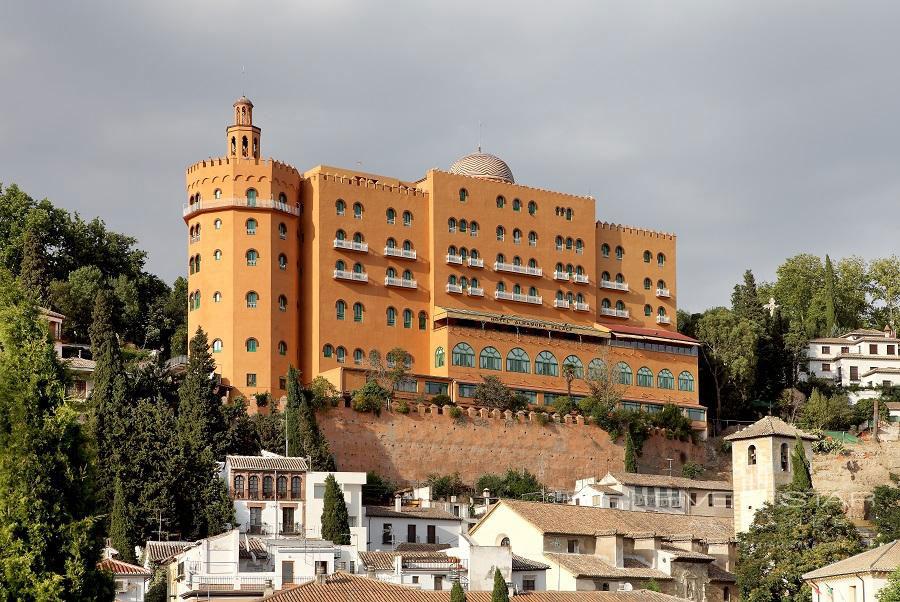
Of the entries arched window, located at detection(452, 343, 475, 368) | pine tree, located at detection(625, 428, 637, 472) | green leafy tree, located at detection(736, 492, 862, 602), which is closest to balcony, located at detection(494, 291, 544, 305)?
arched window, located at detection(452, 343, 475, 368)

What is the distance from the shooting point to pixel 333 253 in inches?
3302

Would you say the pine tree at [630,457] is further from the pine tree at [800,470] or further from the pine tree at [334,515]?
the pine tree at [334,515]

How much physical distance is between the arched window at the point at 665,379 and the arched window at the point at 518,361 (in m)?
8.06

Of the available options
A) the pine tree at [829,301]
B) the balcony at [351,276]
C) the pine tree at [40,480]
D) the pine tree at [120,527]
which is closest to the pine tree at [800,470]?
the pine tree at [120,527]

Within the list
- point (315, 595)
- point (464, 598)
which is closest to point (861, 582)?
point (464, 598)

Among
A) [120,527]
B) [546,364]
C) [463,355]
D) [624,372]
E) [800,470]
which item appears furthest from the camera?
[624,372]

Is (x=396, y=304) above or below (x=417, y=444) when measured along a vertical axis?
above

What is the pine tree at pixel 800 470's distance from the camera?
64000mm

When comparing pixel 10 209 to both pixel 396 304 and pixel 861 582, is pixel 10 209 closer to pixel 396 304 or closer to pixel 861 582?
pixel 396 304

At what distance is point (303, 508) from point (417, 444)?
13.4 m

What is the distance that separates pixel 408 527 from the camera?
66938 millimetres

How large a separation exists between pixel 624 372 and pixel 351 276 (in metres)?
16.4

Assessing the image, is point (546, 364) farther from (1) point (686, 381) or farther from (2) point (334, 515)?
(2) point (334, 515)

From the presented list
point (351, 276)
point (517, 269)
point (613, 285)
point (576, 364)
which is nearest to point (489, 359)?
point (576, 364)
